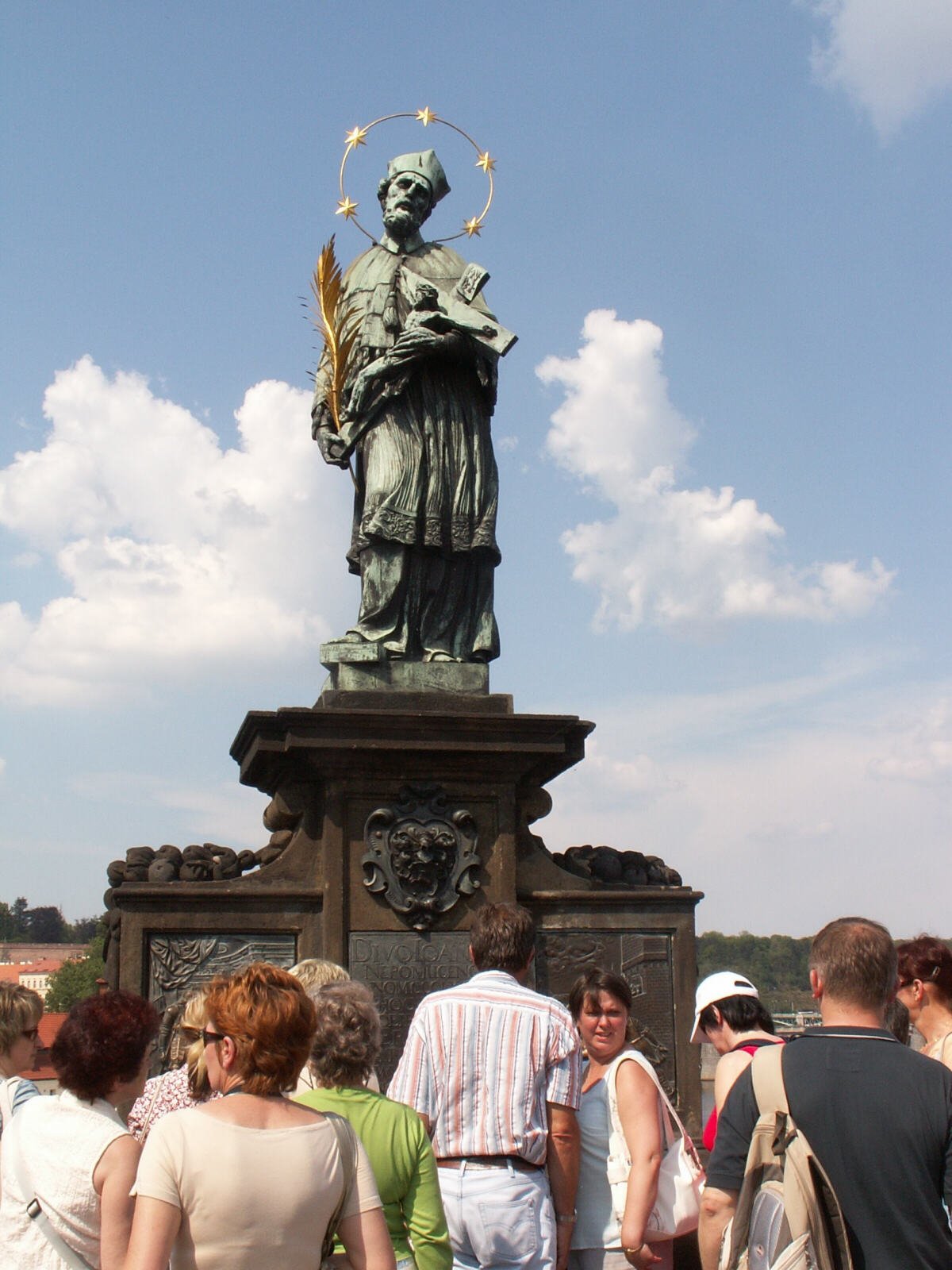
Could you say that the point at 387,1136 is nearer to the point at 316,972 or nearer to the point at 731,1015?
the point at 316,972

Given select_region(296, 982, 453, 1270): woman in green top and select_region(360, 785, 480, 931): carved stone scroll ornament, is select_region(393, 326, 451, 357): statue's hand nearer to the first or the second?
select_region(360, 785, 480, 931): carved stone scroll ornament

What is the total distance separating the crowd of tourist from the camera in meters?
2.72

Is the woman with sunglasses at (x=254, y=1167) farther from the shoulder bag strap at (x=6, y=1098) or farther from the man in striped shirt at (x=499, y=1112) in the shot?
the shoulder bag strap at (x=6, y=1098)

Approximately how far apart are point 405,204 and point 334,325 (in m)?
0.97

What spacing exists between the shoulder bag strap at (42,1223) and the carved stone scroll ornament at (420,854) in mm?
4302

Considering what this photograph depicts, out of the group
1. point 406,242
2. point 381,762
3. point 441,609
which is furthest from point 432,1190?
point 406,242

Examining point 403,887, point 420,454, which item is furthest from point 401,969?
point 420,454

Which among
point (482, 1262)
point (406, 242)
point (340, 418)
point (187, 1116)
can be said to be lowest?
point (482, 1262)

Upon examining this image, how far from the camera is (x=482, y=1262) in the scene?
3768mm

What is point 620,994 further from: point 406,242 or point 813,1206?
point 406,242

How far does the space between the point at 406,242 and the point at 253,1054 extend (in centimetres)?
698

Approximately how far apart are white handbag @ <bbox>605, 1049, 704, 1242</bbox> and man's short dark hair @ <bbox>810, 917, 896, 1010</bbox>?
1297mm

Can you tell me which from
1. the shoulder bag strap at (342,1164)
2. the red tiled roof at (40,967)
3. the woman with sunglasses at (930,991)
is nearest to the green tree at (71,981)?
the red tiled roof at (40,967)

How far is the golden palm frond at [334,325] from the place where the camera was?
849 centimetres
